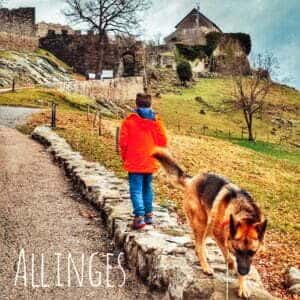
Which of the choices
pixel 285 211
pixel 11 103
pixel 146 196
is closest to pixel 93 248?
pixel 146 196

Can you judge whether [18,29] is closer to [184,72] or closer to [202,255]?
[184,72]

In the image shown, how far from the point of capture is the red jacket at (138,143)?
857 centimetres

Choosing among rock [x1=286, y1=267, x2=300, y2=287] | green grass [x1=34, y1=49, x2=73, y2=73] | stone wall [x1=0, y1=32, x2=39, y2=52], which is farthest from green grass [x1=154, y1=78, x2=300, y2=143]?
rock [x1=286, y1=267, x2=300, y2=287]

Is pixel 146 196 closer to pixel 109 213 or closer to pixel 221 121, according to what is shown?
pixel 109 213

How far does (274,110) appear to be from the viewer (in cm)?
5744

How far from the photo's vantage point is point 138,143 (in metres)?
8.56

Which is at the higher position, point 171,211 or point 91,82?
point 91,82

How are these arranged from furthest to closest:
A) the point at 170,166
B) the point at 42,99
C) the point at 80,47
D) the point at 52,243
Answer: the point at 80,47 < the point at 42,99 < the point at 52,243 < the point at 170,166

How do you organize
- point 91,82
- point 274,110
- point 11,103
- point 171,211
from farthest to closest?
point 274,110
point 91,82
point 11,103
point 171,211

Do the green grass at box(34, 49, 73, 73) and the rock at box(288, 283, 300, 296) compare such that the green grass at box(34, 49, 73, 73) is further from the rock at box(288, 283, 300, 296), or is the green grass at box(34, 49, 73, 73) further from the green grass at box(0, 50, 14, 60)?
the rock at box(288, 283, 300, 296)

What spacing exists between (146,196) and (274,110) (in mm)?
50028

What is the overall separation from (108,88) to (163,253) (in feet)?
138

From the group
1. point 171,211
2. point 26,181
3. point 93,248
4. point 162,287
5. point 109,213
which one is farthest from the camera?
point 26,181

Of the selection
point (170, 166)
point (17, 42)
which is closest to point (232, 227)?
point (170, 166)
